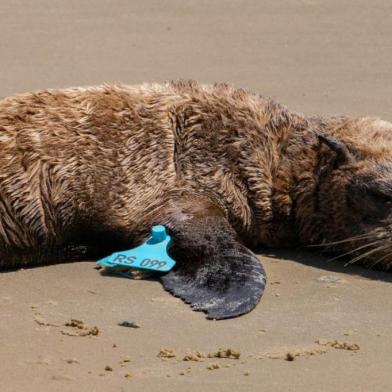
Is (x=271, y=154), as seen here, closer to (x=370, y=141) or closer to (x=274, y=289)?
(x=370, y=141)

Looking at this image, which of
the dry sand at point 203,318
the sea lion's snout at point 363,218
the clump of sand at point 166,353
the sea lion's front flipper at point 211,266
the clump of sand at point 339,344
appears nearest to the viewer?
the dry sand at point 203,318

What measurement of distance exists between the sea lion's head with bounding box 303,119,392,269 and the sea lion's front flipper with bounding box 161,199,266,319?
0.63 metres

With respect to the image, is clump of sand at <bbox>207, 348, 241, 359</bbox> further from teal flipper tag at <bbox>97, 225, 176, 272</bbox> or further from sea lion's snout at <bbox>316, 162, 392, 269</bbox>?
sea lion's snout at <bbox>316, 162, 392, 269</bbox>

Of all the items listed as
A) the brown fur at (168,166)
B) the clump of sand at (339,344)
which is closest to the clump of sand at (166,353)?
the clump of sand at (339,344)

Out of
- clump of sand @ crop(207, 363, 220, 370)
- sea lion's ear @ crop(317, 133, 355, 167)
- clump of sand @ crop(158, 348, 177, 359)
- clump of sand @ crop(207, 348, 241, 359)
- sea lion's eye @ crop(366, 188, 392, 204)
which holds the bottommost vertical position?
clump of sand @ crop(158, 348, 177, 359)

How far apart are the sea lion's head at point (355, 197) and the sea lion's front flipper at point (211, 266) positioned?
63 cm

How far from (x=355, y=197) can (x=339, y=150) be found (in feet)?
1.01

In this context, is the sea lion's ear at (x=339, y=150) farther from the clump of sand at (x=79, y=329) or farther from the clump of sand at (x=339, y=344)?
the clump of sand at (x=79, y=329)

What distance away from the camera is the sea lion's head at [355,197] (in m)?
8.16

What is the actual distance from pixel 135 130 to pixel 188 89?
60 cm

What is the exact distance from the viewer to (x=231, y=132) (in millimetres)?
8445

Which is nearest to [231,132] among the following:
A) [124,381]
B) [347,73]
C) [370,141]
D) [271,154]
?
[271,154]

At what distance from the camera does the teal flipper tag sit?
7680mm

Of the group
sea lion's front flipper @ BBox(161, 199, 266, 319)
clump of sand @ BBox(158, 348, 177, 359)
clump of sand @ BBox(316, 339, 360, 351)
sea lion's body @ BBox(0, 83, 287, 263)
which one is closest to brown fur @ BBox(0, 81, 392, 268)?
sea lion's body @ BBox(0, 83, 287, 263)
